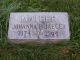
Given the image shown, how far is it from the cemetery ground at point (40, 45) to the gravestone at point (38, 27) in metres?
0.09

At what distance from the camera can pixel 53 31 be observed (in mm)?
3840

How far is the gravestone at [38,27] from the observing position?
3.79 meters

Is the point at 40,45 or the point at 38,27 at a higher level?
the point at 38,27

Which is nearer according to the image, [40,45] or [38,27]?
[40,45]

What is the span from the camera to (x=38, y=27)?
3.90 metres

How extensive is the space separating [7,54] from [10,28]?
0.43m

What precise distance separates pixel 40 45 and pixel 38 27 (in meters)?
0.27

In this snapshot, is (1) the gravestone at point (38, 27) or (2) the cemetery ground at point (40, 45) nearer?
(2) the cemetery ground at point (40, 45)

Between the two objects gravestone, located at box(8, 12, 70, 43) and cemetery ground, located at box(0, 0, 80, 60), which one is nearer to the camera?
cemetery ground, located at box(0, 0, 80, 60)

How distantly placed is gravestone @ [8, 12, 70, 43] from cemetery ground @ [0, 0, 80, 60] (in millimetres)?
86

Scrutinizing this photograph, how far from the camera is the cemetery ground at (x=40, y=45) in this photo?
3609 millimetres

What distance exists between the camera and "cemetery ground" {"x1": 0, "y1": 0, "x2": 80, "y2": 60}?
361 centimetres

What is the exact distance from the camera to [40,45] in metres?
3.79

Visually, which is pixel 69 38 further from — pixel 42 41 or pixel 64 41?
pixel 42 41
